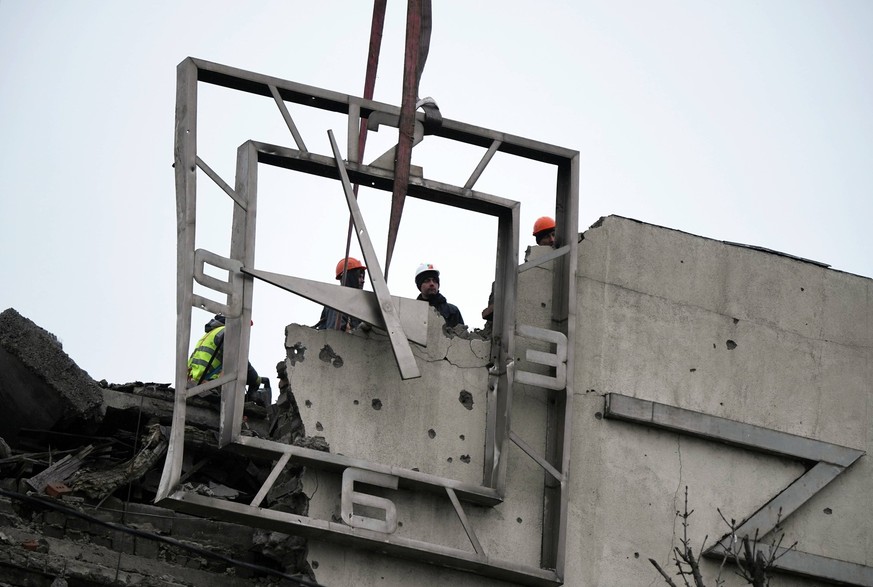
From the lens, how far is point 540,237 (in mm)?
15219

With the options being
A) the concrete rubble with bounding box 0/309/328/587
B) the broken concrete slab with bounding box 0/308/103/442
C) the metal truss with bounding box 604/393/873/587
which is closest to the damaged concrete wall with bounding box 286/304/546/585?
the concrete rubble with bounding box 0/309/328/587

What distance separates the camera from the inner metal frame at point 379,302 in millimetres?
12266

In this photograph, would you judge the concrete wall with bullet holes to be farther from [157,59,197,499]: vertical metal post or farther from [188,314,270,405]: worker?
[188,314,270,405]: worker

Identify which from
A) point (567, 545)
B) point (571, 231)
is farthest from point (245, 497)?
point (571, 231)

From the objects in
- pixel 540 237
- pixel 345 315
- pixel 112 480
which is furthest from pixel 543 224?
pixel 112 480

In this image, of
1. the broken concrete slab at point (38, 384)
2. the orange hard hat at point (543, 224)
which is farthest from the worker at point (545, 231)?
the broken concrete slab at point (38, 384)

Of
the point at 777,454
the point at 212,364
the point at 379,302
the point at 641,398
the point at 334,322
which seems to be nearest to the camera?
the point at 379,302

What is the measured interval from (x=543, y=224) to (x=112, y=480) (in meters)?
4.73

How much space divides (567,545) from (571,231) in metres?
2.58

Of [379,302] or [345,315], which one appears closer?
[379,302]

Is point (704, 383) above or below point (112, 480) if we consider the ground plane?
above

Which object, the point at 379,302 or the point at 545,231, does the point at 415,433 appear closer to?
the point at 379,302

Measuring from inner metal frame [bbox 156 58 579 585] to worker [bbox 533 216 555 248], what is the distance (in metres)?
0.50

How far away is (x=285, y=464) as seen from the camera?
12414 millimetres
